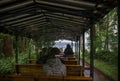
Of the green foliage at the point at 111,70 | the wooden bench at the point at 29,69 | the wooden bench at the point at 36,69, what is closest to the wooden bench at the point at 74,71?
the wooden bench at the point at 36,69

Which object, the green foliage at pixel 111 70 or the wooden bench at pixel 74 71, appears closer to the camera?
the wooden bench at pixel 74 71

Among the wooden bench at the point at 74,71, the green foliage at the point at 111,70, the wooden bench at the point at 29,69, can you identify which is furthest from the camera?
the green foliage at the point at 111,70

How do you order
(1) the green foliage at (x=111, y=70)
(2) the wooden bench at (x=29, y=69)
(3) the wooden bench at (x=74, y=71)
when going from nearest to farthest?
(3) the wooden bench at (x=74, y=71)
(2) the wooden bench at (x=29, y=69)
(1) the green foliage at (x=111, y=70)

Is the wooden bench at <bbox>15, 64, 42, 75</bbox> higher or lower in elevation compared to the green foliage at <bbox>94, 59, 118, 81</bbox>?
higher

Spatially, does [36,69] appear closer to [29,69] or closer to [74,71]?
[29,69]

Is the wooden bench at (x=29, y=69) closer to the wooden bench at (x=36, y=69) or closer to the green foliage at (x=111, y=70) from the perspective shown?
the wooden bench at (x=36, y=69)

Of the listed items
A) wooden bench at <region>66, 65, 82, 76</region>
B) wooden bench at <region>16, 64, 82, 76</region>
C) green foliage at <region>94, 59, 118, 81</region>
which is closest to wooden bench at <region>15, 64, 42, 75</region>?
wooden bench at <region>16, 64, 82, 76</region>

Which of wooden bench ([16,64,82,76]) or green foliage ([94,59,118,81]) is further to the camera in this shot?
green foliage ([94,59,118,81])

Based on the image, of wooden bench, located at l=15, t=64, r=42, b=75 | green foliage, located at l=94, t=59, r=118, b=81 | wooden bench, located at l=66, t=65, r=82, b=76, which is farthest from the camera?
green foliage, located at l=94, t=59, r=118, b=81

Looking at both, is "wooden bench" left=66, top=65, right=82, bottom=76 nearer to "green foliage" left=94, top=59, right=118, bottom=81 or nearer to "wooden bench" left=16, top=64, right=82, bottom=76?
"wooden bench" left=16, top=64, right=82, bottom=76

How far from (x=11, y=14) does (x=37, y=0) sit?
1.32 meters

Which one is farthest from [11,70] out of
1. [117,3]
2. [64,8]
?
[117,3]

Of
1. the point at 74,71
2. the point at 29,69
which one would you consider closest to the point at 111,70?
the point at 74,71

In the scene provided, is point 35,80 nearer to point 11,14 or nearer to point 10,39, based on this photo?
point 11,14
